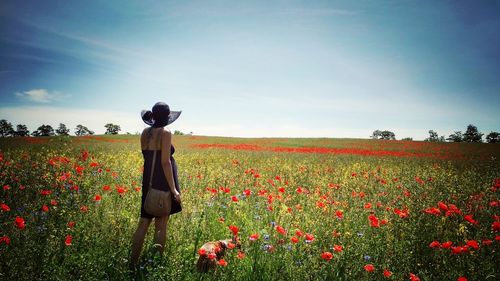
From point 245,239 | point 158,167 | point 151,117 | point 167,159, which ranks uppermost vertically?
point 151,117

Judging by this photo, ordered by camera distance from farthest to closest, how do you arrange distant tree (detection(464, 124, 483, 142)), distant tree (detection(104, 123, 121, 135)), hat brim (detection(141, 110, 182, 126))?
distant tree (detection(104, 123, 121, 135)) < distant tree (detection(464, 124, 483, 142)) < hat brim (detection(141, 110, 182, 126))

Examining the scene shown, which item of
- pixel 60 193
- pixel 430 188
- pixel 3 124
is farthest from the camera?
pixel 3 124

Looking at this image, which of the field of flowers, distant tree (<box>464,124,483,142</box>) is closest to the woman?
the field of flowers

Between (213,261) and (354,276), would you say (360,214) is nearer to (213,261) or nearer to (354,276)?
(354,276)

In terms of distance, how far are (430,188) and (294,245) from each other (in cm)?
586

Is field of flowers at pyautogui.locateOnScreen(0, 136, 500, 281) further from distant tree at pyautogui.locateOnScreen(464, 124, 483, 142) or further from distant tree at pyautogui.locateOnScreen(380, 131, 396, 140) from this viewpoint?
distant tree at pyautogui.locateOnScreen(380, 131, 396, 140)

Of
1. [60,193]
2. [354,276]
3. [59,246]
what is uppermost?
[60,193]

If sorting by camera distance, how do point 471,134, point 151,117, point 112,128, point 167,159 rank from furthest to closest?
1. point 112,128
2. point 471,134
3. point 151,117
4. point 167,159

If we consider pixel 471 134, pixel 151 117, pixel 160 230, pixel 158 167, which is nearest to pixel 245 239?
pixel 160 230

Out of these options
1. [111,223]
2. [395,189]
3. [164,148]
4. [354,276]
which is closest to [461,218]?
[395,189]

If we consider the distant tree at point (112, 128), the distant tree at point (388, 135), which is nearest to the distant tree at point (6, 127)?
the distant tree at point (112, 128)

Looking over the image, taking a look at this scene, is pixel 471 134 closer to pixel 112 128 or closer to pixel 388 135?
pixel 388 135

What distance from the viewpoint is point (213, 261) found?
10.00ft

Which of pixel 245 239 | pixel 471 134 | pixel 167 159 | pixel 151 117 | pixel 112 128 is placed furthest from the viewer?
pixel 112 128
